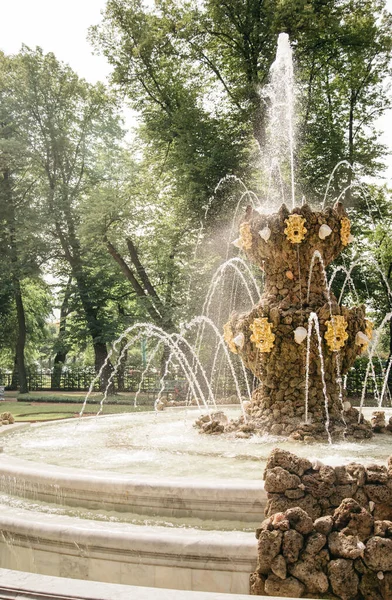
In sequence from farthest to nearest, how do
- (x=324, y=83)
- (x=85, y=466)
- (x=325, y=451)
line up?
(x=324, y=83) → (x=325, y=451) → (x=85, y=466)

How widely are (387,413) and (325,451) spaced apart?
6.40 meters

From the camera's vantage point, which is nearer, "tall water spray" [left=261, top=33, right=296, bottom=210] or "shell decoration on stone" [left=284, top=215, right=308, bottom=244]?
"shell decoration on stone" [left=284, top=215, right=308, bottom=244]

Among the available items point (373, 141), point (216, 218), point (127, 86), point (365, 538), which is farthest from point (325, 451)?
point (127, 86)

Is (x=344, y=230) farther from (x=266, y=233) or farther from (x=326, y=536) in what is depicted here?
(x=326, y=536)

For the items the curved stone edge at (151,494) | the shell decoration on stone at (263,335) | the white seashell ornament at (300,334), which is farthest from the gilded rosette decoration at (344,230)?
the curved stone edge at (151,494)

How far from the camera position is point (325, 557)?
370cm

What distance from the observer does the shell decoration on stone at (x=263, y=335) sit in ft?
27.9

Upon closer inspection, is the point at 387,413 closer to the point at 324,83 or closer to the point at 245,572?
the point at 245,572

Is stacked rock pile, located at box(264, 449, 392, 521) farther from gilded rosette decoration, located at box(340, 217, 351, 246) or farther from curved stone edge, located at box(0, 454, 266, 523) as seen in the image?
gilded rosette decoration, located at box(340, 217, 351, 246)

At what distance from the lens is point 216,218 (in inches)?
894

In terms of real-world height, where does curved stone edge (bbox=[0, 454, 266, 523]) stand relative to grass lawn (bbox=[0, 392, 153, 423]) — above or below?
above

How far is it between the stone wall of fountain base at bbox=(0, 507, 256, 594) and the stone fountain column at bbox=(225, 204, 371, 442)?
425cm

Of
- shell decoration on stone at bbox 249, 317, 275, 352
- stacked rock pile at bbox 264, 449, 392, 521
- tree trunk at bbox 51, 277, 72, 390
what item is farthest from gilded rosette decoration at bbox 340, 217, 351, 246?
tree trunk at bbox 51, 277, 72, 390

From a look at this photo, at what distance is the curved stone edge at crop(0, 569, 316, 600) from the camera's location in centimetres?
313
